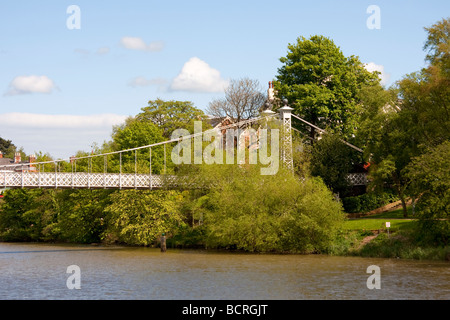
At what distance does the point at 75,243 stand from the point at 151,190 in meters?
11.5

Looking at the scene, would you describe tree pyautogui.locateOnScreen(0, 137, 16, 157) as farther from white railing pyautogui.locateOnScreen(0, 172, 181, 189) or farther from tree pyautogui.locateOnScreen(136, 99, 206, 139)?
white railing pyautogui.locateOnScreen(0, 172, 181, 189)

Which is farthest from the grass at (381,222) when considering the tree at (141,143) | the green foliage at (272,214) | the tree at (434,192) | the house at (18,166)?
the house at (18,166)

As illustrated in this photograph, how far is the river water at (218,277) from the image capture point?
88.0 ft

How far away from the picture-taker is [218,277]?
103ft

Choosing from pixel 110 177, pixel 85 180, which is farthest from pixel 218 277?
pixel 110 177

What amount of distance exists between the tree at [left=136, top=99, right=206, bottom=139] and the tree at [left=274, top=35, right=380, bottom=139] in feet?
66.0

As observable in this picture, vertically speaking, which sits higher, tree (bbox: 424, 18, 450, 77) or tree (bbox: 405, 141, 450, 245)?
tree (bbox: 424, 18, 450, 77)

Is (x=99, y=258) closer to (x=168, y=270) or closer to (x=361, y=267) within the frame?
(x=168, y=270)

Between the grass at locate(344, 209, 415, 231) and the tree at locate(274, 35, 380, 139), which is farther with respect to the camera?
the tree at locate(274, 35, 380, 139)

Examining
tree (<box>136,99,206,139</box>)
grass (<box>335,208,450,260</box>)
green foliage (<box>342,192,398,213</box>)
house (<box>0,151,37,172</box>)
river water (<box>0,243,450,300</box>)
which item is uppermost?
tree (<box>136,99,206,139</box>)

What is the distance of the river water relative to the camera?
2681 centimetres

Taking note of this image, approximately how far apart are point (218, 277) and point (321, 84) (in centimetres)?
3196

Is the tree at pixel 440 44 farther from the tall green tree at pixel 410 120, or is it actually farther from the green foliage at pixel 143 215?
the green foliage at pixel 143 215

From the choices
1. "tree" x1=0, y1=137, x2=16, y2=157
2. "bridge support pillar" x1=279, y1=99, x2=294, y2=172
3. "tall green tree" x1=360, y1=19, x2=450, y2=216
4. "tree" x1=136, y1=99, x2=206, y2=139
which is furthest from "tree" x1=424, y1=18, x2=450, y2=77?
"tree" x1=0, y1=137, x2=16, y2=157
